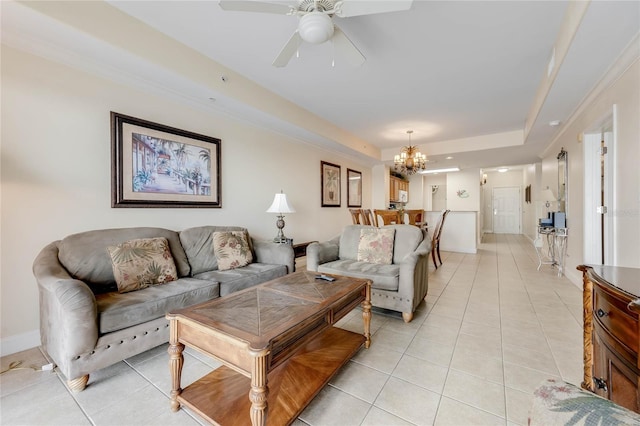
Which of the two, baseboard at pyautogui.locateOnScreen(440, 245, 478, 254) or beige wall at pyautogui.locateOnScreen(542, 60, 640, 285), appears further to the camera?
baseboard at pyautogui.locateOnScreen(440, 245, 478, 254)

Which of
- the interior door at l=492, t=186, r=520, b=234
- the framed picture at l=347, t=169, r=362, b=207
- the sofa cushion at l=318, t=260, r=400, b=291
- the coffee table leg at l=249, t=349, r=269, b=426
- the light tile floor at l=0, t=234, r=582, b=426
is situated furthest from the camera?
the interior door at l=492, t=186, r=520, b=234

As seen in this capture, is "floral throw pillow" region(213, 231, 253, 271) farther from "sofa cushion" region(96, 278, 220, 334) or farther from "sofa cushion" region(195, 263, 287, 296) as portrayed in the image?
"sofa cushion" region(96, 278, 220, 334)

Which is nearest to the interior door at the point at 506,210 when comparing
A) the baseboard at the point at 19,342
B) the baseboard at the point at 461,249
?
the baseboard at the point at 461,249

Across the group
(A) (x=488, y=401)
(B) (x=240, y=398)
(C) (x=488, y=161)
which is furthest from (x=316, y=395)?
(C) (x=488, y=161)

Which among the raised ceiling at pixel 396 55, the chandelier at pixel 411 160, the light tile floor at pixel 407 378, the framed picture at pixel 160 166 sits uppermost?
the raised ceiling at pixel 396 55

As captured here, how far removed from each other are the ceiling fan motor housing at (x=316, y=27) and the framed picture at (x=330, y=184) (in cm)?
342

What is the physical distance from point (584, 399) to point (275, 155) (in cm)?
403

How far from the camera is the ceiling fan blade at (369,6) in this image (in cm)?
159

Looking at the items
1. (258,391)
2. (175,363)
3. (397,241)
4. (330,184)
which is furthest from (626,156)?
(330,184)

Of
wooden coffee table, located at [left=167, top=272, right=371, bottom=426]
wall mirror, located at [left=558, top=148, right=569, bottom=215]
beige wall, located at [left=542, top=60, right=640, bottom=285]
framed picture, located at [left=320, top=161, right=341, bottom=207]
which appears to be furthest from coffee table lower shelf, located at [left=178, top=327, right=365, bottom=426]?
wall mirror, located at [left=558, top=148, right=569, bottom=215]

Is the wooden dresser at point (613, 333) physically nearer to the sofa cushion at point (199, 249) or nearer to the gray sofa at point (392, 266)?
the gray sofa at point (392, 266)

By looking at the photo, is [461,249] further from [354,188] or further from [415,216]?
[354,188]

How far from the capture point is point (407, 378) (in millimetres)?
1690

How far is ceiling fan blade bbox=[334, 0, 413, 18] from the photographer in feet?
5.22
